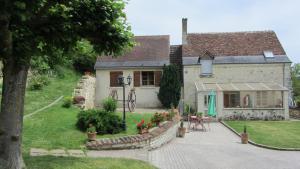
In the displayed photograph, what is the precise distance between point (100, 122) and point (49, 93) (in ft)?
29.9

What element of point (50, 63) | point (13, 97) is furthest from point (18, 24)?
point (50, 63)

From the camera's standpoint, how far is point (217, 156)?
14.5 meters

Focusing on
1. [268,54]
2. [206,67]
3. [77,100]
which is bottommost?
[77,100]

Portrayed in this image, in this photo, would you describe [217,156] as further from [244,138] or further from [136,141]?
[244,138]

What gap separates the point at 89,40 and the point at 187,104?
75.8 ft

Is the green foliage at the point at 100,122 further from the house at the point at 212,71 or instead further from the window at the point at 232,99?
the window at the point at 232,99

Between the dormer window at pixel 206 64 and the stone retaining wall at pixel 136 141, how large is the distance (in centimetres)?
1541

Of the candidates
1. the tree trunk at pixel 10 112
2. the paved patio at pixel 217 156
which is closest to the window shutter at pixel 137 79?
the paved patio at pixel 217 156

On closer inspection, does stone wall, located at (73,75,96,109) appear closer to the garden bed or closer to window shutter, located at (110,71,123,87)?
window shutter, located at (110,71,123,87)

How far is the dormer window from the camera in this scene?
31.9 metres

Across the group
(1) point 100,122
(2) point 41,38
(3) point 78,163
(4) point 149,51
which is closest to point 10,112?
(2) point 41,38

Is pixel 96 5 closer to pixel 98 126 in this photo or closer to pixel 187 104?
pixel 98 126

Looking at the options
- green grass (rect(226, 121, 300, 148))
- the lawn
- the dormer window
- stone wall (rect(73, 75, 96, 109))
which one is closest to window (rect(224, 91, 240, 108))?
the dormer window

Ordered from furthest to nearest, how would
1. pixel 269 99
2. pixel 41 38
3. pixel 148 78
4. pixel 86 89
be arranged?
pixel 148 78 → pixel 269 99 → pixel 86 89 → pixel 41 38
